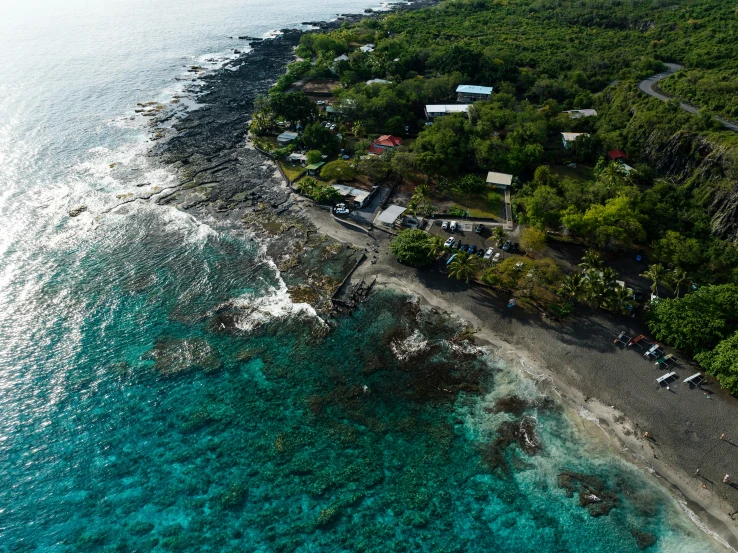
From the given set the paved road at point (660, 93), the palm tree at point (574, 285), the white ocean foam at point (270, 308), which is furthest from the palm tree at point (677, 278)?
the white ocean foam at point (270, 308)

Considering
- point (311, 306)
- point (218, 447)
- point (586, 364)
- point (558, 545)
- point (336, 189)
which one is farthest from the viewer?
point (336, 189)

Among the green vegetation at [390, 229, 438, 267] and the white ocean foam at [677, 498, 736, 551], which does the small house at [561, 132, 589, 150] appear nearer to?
the green vegetation at [390, 229, 438, 267]

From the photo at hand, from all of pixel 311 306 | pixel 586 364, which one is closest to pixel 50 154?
pixel 311 306

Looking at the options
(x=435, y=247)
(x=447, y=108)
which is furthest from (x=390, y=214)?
(x=447, y=108)

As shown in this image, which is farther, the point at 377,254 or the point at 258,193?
the point at 258,193

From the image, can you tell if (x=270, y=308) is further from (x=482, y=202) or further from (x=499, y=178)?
(x=499, y=178)

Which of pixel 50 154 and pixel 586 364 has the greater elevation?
pixel 50 154

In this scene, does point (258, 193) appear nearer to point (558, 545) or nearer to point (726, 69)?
point (558, 545)

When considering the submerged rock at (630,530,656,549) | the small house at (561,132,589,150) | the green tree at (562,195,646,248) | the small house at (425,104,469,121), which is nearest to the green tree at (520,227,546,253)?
the green tree at (562,195,646,248)
